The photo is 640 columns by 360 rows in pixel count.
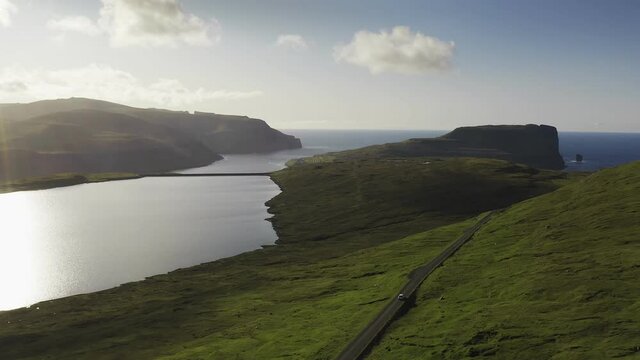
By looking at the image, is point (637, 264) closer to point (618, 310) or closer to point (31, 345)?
point (618, 310)


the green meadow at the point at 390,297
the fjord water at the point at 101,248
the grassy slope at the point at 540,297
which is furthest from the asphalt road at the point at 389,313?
the fjord water at the point at 101,248

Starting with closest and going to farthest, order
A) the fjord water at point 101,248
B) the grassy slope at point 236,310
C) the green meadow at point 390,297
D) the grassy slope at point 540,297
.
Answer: the grassy slope at point 540,297
the green meadow at point 390,297
the grassy slope at point 236,310
the fjord water at point 101,248

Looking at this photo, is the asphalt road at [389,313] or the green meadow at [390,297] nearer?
the green meadow at [390,297]

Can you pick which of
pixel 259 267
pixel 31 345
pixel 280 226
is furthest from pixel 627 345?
pixel 280 226

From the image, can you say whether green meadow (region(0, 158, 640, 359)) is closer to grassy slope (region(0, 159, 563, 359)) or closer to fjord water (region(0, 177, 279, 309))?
grassy slope (region(0, 159, 563, 359))

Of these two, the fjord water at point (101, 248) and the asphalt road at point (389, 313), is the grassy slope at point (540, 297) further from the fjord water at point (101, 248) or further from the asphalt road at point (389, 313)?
the fjord water at point (101, 248)
